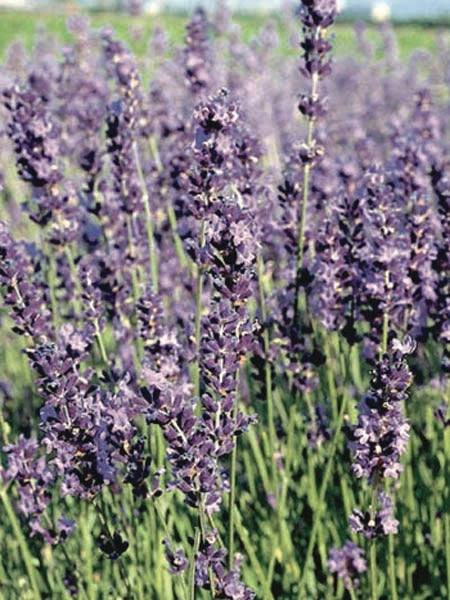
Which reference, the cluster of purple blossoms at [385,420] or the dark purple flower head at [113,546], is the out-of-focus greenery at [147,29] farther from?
the cluster of purple blossoms at [385,420]

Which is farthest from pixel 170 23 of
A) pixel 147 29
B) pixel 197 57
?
pixel 197 57

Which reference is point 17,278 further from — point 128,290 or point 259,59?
point 259,59

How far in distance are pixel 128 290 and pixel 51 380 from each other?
47.0 inches

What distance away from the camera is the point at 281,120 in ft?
26.9

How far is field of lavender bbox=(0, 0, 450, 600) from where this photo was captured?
1.91m

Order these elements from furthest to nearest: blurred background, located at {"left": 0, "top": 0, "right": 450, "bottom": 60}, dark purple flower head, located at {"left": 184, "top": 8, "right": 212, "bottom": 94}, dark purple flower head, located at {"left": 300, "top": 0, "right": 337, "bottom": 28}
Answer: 1. blurred background, located at {"left": 0, "top": 0, "right": 450, "bottom": 60}
2. dark purple flower head, located at {"left": 184, "top": 8, "right": 212, "bottom": 94}
3. dark purple flower head, located at {"left": 300, "top": 0, "right": 337, "bottom": 28}

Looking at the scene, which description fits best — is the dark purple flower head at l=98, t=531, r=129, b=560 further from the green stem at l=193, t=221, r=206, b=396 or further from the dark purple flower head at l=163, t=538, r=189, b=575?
the green stem at l=193, t=221, r=206, b=396

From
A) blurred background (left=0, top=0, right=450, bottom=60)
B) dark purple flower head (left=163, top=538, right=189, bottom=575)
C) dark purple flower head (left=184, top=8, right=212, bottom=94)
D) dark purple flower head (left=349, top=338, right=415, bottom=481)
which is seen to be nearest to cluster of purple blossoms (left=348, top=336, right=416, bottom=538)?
dark purple flower head (left=349, top=338, right=415, bottom=481)

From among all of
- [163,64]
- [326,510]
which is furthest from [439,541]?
[163,64]

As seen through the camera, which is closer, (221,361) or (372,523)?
(221,361)

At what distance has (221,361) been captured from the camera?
1842 mm

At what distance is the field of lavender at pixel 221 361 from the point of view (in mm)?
1913

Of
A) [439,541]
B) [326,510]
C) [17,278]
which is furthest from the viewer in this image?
[326,510]

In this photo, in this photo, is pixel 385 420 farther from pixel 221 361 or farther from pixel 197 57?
pixel 197 57
